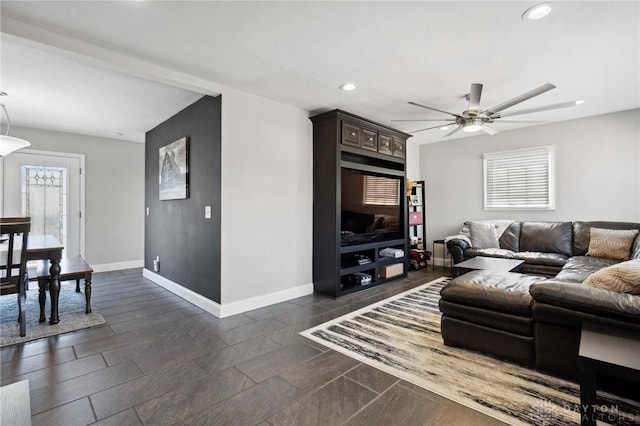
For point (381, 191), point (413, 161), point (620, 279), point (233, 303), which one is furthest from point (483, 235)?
point (233, 303)

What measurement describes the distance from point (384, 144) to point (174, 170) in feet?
10.0

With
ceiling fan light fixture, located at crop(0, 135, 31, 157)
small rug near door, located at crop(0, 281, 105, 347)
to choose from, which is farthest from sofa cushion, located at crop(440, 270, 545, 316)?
ceiling fan light fixture, located at crop(0, 135, 31, 157)

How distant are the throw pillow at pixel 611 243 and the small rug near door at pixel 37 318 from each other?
6011mm

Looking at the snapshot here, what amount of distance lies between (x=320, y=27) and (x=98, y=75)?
2348 mm

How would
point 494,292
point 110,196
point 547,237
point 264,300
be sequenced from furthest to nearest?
1. point 110,196
2. point 547,237
3. point 264,300
4. point 494,292

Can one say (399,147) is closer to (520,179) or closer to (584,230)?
(520,179)

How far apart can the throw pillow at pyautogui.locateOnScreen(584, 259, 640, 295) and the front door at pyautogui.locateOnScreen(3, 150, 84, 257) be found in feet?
22.7

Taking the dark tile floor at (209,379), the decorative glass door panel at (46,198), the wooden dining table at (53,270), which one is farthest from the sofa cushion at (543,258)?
the decorative glass door panel at (46,198)

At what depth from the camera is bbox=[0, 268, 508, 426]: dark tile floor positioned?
5.50 feet

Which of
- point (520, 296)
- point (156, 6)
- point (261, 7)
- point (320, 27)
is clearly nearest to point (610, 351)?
point (520, 296)

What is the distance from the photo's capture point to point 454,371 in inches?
83.2

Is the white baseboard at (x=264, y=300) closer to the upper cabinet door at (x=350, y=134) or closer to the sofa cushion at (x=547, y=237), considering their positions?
the upper cabinet door at (x=350, y=134)

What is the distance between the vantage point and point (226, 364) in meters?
2.24

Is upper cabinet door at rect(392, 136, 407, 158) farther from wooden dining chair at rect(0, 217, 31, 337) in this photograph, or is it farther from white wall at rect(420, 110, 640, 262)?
wooden dining chair at rect(0, 217, 31, 337)
